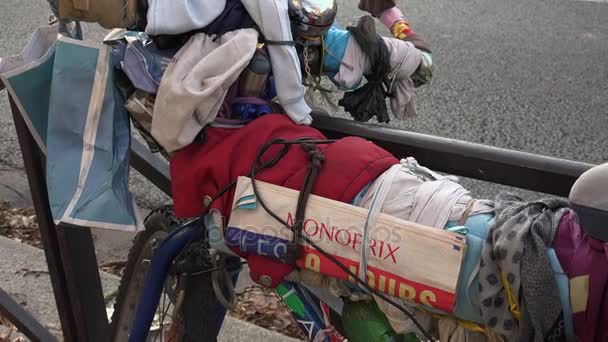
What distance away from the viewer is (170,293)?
6.81ft

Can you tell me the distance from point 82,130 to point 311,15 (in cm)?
56

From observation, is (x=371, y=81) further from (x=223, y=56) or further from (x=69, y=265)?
(x=69, y=265)

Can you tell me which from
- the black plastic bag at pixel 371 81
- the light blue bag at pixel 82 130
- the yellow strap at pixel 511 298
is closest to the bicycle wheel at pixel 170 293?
the light blue bag at pixel 82 130

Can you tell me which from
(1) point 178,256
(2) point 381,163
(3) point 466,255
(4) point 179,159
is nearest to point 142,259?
(1) point 178,256

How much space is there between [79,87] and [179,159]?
266mm

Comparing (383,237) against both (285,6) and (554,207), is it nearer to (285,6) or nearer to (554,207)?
(554,207)

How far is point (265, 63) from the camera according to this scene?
1735 millimetres

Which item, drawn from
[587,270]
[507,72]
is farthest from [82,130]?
[507,72]

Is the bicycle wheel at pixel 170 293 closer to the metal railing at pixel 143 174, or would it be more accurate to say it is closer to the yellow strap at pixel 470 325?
the metal railing at pixel 143 174

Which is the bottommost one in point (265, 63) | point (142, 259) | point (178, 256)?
point (142, 259)

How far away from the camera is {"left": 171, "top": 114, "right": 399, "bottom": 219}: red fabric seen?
1.59m

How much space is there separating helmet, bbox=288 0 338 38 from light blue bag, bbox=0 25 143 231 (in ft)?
1.36

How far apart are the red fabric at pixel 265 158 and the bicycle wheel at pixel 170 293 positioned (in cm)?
20

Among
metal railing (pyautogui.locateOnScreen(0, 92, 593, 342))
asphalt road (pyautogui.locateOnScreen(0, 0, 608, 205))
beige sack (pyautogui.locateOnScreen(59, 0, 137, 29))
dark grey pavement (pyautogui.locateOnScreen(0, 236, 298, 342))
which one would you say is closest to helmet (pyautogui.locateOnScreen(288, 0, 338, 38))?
metal railing (pyautogui.locateOnScreen(0, 92, 593, 342))
